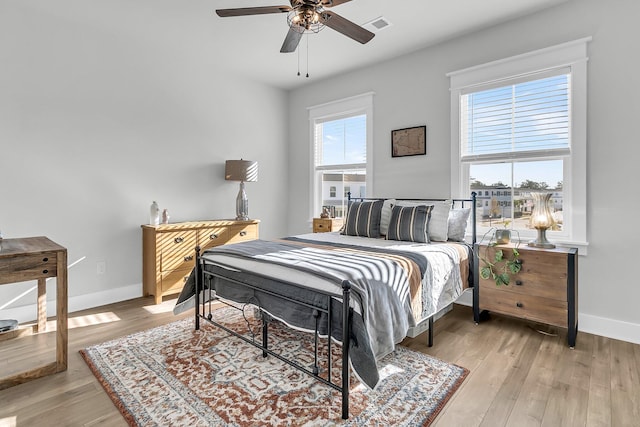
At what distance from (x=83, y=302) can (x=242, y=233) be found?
182 cm

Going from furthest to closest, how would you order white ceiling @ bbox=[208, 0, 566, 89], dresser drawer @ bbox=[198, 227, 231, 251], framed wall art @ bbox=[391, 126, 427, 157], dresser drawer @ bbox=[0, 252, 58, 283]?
dresser drawer @ bbox=[198, 227, 231, 251] < framed wall art @ bbox=[391, 126, 427, 157] < white ceiling @ bbox=[208, 0, 566, 89] < dresser drawer @ bbox=[0, 252, 58, 283]

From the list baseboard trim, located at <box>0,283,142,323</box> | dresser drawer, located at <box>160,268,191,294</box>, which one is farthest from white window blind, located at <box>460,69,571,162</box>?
baseboard trim, located at <box>0,283,142,323</box>

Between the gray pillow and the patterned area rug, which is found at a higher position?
the gray pillow

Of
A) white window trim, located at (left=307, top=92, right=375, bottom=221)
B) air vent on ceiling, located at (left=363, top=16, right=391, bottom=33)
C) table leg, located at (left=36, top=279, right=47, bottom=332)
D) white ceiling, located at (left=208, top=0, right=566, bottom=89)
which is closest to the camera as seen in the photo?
table leg, located at (left=36, top=279, right=47, bottom=332)

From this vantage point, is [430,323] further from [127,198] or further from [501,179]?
[127,198]

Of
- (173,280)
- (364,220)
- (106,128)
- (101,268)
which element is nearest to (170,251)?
(173,280)

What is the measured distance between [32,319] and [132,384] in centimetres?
192

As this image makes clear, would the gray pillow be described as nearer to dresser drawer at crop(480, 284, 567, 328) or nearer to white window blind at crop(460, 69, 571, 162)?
dresser drawer at crop(480, 284, 567, 328)

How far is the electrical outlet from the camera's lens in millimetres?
3611

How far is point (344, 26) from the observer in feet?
7.73

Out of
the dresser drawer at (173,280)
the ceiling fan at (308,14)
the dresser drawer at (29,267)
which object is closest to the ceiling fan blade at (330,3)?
the ceiling fan at (308,14)

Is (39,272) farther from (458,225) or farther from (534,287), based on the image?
(534,287)

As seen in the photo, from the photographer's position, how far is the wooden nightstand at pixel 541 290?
2.61m

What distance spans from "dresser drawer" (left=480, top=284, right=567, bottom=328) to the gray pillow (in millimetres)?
533
